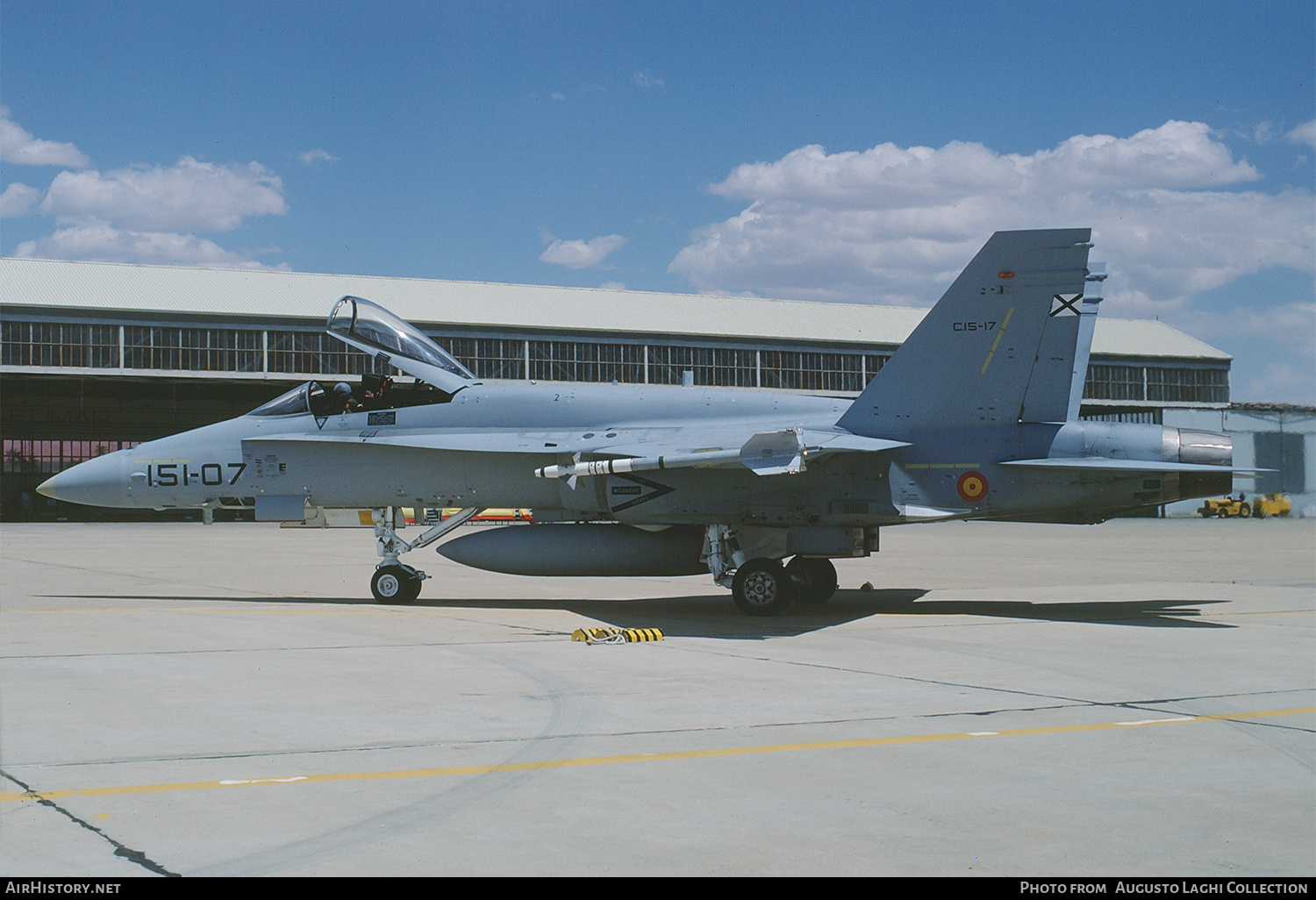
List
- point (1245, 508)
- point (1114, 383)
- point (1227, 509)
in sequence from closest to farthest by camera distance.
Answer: point (1227, 509) → point (1245, 508) → point (1114, 383)

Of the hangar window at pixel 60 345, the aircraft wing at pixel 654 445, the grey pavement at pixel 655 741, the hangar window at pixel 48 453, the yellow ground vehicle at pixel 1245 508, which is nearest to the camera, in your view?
the grey pavement at pixel 655 741

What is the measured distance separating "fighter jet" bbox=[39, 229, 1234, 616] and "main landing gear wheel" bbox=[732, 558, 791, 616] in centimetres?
2

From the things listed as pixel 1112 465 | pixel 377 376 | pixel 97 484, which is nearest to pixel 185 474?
pixel 97 484

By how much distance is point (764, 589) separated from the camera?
1538 centimetres

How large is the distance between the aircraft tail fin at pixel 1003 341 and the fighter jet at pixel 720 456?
2 cm

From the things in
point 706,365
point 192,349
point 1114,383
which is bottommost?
point 1114,383

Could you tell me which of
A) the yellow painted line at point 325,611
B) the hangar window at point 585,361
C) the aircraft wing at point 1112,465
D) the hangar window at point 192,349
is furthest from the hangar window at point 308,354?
the aircraft wing at point 1112,465

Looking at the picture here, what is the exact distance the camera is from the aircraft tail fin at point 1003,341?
1469cm

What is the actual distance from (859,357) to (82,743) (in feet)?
192

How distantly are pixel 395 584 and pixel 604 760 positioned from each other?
10504 millimetres

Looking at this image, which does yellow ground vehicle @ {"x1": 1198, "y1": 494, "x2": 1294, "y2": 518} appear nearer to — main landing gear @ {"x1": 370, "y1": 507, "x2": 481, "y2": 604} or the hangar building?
the hangar building

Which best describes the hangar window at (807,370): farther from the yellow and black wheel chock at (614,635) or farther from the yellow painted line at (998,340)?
the yellow and black wheel chock at (614,635)

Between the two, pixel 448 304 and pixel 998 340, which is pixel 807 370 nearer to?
pixel 448 304

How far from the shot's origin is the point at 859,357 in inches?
2496
